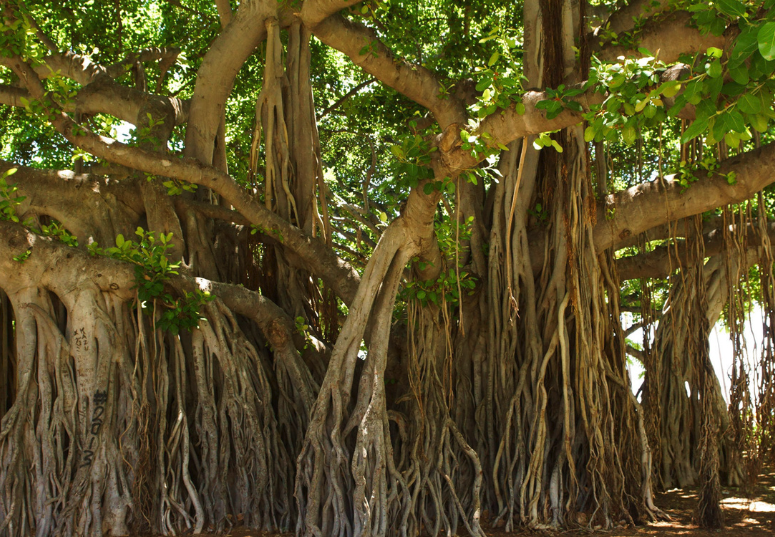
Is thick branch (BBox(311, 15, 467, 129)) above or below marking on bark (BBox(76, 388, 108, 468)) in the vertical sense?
above

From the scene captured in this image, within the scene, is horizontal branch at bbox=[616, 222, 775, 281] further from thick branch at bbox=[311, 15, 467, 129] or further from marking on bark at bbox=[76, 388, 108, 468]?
marking on bark at bbox=[76, 388, 108, 468]

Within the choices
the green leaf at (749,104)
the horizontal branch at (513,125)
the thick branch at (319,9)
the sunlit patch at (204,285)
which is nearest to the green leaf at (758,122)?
the green leaf at (749,104)

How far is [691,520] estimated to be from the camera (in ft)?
15.5

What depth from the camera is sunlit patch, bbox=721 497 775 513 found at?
5063 mm

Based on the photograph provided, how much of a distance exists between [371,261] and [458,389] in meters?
1.27

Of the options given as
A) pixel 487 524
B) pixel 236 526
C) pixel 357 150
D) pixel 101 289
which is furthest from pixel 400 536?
pixel 357 150

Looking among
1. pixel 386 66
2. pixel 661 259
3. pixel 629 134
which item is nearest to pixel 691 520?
pixel 661 259

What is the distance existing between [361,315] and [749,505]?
3.04m

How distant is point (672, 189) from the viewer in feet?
15.5

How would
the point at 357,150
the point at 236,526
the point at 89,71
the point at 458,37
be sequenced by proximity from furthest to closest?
1. the point at 357,150
2. the point at 458,37
3. the point at 89,71
4. the point at 236,526

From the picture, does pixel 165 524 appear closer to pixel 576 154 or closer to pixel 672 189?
pixel 576 154

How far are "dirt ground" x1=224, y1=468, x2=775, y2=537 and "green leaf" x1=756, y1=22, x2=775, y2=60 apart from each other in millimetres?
3299

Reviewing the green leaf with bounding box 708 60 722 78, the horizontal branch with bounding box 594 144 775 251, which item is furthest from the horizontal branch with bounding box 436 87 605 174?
the horizontal branch with bounding box 594 144 775 251

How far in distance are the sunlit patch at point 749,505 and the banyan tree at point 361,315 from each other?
0.31 m
